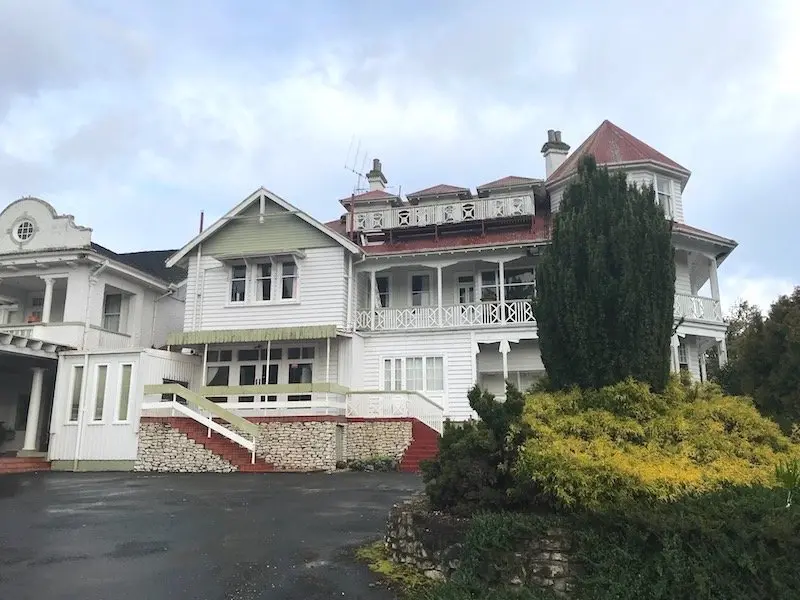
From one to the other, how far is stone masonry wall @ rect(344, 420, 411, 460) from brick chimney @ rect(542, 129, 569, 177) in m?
13.9

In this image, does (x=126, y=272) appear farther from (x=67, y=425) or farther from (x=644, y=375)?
(x=644, y=375)

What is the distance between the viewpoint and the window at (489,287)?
2386cm

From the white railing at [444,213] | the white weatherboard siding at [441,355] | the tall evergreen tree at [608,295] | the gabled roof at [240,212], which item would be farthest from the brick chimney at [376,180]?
the tall evergreen tree at [608,295]

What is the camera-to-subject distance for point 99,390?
67.3 ft

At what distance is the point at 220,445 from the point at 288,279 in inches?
278

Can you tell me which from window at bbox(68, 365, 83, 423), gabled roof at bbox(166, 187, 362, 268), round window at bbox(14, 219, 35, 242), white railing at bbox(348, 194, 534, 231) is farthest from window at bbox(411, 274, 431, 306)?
round window at bbox(14, 219, 35, 242)

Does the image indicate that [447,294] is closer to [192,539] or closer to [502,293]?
[502,293]

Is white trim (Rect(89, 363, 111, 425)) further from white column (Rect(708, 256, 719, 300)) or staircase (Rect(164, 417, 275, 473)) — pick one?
white column (Rect(708, 256, 719, 300))

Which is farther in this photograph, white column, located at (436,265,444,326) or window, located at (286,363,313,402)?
window, located at (286,363,313,402)

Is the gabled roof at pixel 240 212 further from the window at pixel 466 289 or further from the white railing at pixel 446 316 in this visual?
the window at pixel 466 289

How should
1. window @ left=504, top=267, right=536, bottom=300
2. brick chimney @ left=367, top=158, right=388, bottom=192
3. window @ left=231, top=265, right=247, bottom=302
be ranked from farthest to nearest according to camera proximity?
brick chimney @ left=367, top=158, right=388, bottom=192, window @ left=231, top=265, right=247, bottom=302, window @ left=504, top=267, right=536, bottom=300

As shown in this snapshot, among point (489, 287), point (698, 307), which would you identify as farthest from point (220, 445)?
point (698, 307)

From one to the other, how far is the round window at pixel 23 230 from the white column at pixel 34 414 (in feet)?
17.0

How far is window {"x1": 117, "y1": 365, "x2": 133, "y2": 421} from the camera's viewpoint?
20031 mm
